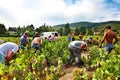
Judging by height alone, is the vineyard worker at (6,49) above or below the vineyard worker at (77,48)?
above

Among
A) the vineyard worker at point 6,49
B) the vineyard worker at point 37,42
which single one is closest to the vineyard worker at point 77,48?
the vineyard worker at point 37,42

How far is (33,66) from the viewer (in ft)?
30.5

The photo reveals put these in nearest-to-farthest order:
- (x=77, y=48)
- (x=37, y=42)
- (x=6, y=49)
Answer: (x=6, y=49) → (x=77, y=48) → (x=37, y=42)

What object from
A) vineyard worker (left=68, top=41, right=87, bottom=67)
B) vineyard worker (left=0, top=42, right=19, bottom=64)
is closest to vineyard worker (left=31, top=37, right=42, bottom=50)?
vineyard worker (left=68, top=41, right=87, bottom=67)

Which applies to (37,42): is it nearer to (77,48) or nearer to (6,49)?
(77,48)

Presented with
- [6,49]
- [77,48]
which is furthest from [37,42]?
[6,49]

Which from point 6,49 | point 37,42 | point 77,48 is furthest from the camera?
point 37,42

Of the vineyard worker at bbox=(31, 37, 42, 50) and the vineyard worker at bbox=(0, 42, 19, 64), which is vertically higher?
the vineyard worker at bbox=(0, 42, 19, 64)

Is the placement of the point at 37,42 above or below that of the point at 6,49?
below

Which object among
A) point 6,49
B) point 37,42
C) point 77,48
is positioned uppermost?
point 6,49

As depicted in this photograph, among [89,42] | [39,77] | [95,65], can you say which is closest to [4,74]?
[39,77]

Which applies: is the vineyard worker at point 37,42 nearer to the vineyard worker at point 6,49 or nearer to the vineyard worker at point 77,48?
the vineyard worker at point 77,48

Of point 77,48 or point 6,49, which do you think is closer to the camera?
point 6,49

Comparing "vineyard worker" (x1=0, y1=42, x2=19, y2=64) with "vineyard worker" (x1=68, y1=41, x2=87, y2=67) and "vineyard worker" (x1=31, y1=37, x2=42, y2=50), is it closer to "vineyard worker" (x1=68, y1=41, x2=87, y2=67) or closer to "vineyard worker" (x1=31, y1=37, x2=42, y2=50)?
"vineyard worker" (x1=68, y1=41, x2=87, y2=67)
